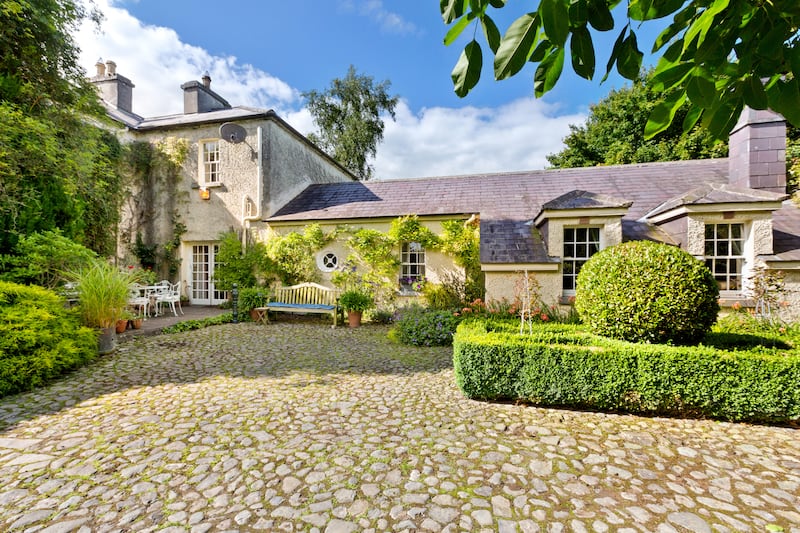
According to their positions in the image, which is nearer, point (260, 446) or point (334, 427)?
point (260, 446)

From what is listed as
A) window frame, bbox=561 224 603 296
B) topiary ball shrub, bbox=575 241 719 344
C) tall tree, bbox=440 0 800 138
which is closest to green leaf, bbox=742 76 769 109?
tall tree, bbox=440 0 800 138

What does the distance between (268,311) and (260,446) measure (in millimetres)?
8204

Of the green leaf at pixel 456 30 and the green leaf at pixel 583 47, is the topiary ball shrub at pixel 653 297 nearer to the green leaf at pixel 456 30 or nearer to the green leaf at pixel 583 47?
the green leaf at pixel 583 47

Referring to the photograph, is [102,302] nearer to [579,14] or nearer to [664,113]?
[579,14]

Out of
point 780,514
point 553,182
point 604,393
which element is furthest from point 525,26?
point 553,182

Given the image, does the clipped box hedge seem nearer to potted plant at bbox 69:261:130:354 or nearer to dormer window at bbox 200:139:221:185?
potted plant at bbox 69:261:130:354

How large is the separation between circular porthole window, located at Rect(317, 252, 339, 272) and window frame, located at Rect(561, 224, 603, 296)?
727 cm

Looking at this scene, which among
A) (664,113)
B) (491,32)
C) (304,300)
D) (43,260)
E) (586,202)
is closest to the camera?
(491,32)

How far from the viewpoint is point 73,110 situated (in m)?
8.26

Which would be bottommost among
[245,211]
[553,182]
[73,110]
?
[245,211]

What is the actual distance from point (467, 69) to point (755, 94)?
4.62 feet

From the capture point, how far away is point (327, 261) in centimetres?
1182

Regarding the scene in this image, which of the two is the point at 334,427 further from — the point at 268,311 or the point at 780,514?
the point at 268,311

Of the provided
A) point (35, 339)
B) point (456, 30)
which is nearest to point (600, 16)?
point (456, 30)
